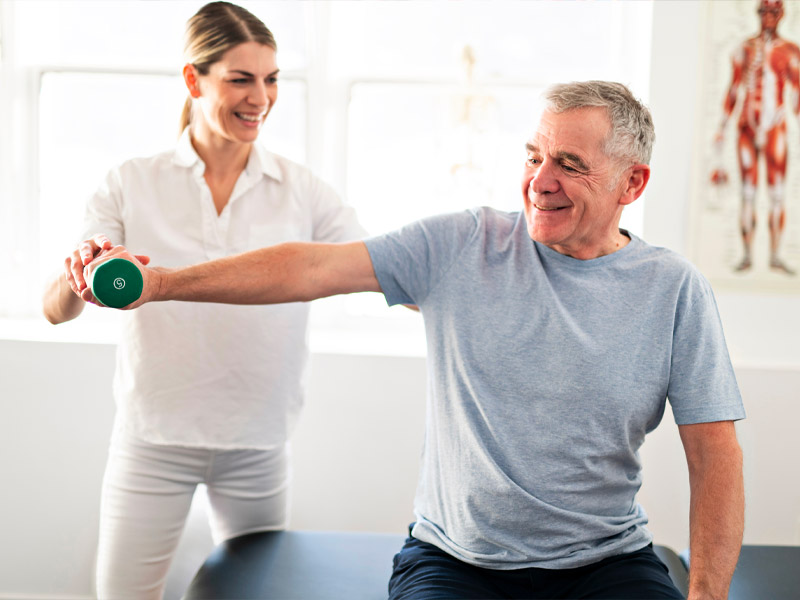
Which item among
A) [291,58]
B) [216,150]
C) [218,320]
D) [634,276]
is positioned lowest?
[218,320]

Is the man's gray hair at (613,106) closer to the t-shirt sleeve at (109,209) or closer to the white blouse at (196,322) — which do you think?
the white blouse at (196,322)

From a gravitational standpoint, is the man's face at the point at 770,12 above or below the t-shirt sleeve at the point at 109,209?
above

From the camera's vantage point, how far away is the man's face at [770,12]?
2.48 meters

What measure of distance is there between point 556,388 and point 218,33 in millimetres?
1098

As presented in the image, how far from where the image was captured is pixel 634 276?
1545 mm

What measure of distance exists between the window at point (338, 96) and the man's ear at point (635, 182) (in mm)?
1313

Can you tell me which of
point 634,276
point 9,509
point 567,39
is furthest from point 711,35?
point 9,509

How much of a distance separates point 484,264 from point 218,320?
680 mm

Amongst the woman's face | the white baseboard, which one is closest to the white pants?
the woman's face

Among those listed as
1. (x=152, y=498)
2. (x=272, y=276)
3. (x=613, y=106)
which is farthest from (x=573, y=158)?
(x=152, y=498)

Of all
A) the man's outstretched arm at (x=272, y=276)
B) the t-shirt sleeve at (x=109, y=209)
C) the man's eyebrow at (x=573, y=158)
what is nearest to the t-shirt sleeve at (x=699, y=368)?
the man's eyebrow at (x=573, y=158)

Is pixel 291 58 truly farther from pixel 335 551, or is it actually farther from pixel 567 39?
pixel 335 551

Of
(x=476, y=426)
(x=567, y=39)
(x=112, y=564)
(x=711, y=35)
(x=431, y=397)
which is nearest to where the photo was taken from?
(x=476, y=426)

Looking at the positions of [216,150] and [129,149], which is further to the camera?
[129,149]
